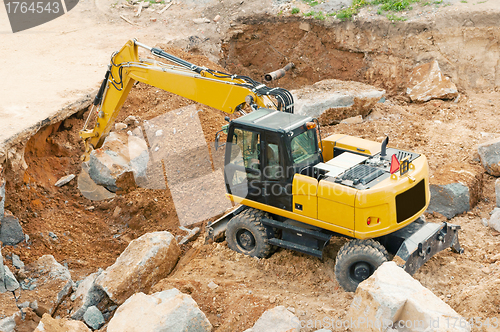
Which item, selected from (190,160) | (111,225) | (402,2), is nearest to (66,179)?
(111,225)

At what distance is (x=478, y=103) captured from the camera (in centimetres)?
1326

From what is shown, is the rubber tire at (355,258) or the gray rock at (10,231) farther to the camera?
the gray rock at (10,231)

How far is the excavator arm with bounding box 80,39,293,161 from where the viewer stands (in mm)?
7566

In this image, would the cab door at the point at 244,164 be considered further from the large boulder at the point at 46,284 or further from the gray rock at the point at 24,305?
the gray rock at the point at 24,305

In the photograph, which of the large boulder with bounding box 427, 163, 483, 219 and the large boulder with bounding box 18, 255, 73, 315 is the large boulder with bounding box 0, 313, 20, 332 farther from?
the large boulder with bounding box 427, 163, 483, 219

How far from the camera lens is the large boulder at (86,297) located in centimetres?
677

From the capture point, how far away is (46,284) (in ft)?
24.4

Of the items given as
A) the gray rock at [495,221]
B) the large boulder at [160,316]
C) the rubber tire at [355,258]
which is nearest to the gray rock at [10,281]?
the large boulder at [160,316]

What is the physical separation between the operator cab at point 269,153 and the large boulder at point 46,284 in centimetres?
309

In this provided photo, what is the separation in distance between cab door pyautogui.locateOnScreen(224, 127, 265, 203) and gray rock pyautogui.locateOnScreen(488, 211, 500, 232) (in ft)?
13.0

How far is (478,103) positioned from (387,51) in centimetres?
327

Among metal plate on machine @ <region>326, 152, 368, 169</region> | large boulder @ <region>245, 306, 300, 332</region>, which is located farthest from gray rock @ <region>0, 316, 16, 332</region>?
metal plate on machine @ <region>326, 152, 368, 169</region>

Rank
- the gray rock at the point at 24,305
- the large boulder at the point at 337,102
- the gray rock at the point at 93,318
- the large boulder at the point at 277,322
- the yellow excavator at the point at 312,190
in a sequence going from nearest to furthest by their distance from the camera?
the large boulder at the point at 277,322
the yellow excavator at the point at 312,190
the gray rock at the point at 93,318
the gray rock at the point at 24,305
the large boulder at the point at 337,102

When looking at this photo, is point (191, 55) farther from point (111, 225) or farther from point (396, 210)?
point (396, 210)
